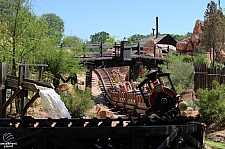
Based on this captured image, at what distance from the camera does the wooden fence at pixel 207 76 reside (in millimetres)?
15730

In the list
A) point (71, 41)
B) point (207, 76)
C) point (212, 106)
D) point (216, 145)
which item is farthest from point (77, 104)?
point (71, 41)

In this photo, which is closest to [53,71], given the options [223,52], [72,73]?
[72,73]

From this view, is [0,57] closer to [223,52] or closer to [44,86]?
[44,86]

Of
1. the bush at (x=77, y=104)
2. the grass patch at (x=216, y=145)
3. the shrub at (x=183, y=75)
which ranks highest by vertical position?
the shrub at (x=183, y=75)

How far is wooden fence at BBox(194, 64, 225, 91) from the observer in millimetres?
15730

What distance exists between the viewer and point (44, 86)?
905 cm

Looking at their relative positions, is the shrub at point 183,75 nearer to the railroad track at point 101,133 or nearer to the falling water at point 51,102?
the falling water at point 51,102

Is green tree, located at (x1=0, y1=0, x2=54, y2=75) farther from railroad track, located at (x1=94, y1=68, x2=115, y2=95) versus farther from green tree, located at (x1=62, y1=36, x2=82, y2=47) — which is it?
railroad track, located at (x1=94, y1=68, x2=115, y2=95)

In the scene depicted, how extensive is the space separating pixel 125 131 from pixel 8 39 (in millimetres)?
7002

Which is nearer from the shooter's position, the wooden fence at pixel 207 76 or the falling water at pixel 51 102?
the falling water at pixel 51 102

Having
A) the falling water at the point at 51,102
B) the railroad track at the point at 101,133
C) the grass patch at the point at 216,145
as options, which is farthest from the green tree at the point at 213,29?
the railroad track at the point at 101,133

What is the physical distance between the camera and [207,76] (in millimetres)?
16516

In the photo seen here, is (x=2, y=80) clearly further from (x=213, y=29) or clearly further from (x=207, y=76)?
(x=213, y=29)

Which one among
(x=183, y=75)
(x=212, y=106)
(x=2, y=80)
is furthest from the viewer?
(x=183, y=75)
